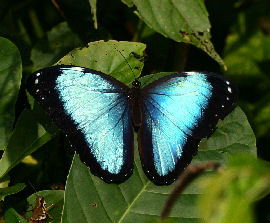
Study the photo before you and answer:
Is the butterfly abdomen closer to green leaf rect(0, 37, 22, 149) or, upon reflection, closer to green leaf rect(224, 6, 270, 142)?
green leaf rect(0, 37, 22, 149)

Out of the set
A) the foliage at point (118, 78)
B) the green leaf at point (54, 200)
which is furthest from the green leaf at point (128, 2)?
the green leaf at point (54, 200)

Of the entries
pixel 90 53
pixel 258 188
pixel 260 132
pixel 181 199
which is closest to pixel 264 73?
pixel 260 132

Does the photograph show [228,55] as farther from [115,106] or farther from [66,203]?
[66,203]

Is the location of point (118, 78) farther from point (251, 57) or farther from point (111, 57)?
point (251, 57)

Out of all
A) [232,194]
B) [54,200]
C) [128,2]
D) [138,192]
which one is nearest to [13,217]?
[54,200]

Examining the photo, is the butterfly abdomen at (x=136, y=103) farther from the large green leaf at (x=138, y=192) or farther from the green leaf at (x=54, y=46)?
the green leaf at (x=54, y=46)

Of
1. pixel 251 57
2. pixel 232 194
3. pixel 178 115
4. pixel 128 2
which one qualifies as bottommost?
pixel 251 57

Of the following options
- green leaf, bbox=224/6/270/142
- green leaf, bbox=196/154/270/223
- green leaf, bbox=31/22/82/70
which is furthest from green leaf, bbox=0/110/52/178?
green leaf, bbox=224/6/270/142
